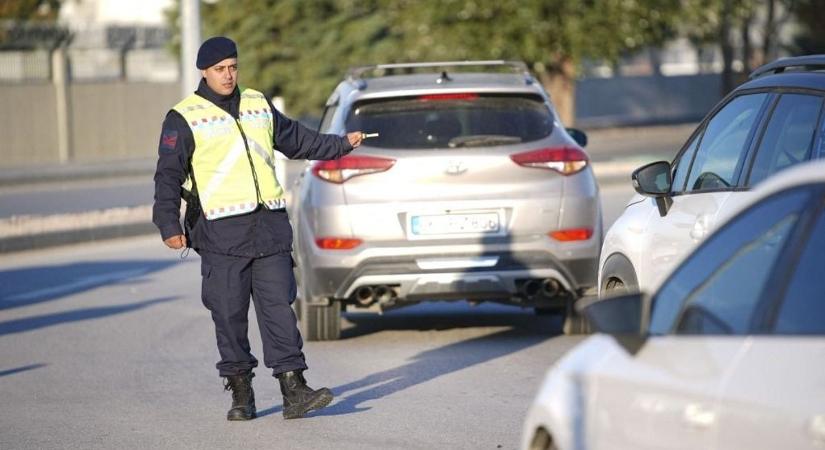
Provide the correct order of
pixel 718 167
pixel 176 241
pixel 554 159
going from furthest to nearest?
1. pixel 554 159
2. pixel 176 241
3. pixel 718 167

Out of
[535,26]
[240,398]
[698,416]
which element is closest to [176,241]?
[240,398]

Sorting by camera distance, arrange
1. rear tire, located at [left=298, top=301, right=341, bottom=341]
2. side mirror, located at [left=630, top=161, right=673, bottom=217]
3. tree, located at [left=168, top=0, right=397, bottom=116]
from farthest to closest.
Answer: tree, located at [left=168, top=0, right=397, bottom=116]
rear tire, located at [left=298, top=301, right=341, bottom=341]
side mirror, located at [left=630, top=161, right=673, bottom=217]

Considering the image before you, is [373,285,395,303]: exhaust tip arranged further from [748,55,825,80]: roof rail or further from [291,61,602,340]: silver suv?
[748,55,825,80]: roof rail

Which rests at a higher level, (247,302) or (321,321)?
(247,302)

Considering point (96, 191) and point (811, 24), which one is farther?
point (811, 24)

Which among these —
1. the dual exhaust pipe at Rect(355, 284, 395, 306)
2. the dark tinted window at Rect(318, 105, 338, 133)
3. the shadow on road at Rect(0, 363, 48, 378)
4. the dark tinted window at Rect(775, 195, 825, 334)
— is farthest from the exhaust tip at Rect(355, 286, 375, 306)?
the dark tinted window at Rect(775, 195, 825, 334)

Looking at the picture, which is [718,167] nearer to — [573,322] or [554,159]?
[554,159]

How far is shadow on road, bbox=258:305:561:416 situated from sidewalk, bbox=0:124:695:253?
697 cm

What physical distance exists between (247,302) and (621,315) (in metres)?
4.01

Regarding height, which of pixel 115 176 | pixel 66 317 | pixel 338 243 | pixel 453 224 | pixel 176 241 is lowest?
pixel 115 176

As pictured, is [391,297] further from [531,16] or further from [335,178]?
[531,16]

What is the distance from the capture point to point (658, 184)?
7.32 metres

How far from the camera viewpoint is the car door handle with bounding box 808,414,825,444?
11.7ft

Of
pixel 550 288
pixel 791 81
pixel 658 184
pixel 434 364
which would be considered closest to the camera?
pixel 791 81
